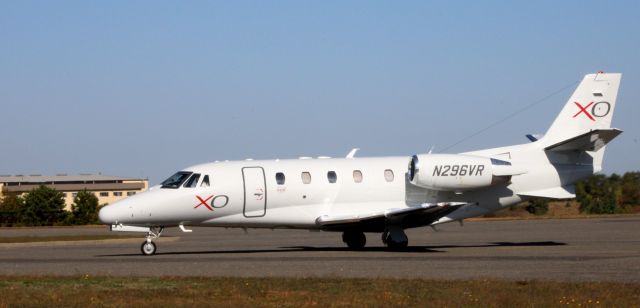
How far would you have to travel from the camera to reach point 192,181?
92.7ft

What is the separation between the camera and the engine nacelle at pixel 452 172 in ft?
93.0

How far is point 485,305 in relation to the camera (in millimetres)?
13969

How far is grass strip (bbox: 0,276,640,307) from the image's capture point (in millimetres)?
14461

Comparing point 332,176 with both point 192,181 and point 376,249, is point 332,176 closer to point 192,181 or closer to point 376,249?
point 376,249

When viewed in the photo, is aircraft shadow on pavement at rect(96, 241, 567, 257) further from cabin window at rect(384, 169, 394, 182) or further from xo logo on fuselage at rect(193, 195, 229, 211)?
cabin window at rect(384, 169, 394, 182)

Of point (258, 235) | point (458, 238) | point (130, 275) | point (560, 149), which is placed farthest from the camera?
point (258, 235)

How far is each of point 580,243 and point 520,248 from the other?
8.31 feet

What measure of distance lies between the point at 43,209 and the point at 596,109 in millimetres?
47880

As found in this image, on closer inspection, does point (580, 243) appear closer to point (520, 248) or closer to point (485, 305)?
point (520, 248)

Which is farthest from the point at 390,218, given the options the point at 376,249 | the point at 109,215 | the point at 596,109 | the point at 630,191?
the point at 630,191

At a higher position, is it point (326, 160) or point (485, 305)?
point (326, 160)

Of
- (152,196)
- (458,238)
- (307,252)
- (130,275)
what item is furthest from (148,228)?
(458,238)

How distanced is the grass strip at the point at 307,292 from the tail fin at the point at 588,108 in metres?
13.9

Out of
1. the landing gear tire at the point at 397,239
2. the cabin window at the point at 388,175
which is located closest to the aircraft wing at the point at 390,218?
the landing gear tire at the point at 397,239
